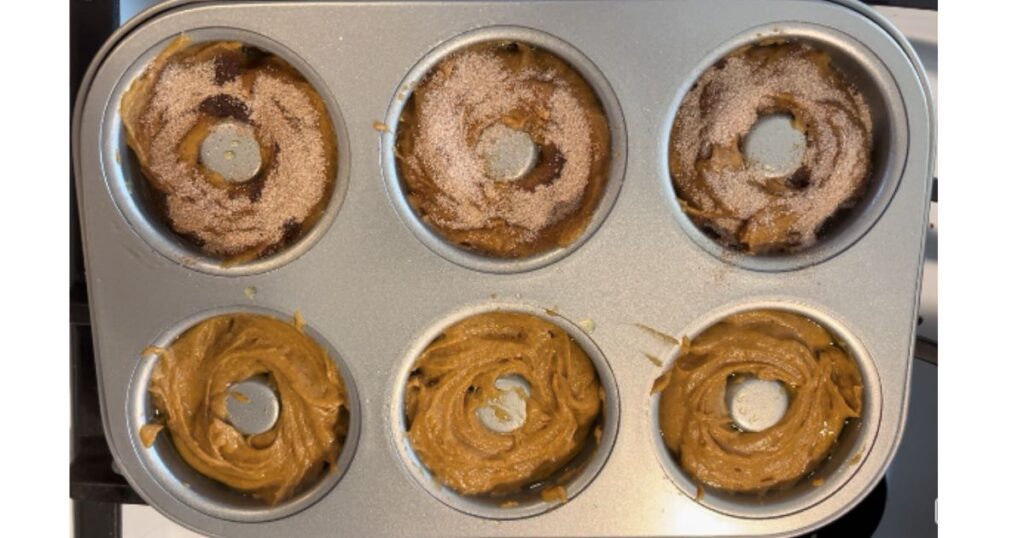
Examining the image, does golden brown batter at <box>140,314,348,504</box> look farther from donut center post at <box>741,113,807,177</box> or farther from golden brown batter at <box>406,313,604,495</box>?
donut center post at <box>741,113,807,177</box>

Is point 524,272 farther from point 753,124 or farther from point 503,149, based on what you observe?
point 753,124

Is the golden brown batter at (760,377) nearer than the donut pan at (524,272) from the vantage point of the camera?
No

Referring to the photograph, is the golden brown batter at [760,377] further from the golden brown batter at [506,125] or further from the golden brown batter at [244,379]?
the golden brown batter at [244,379]

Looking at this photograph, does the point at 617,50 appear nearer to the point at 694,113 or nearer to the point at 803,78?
the point at 694,113

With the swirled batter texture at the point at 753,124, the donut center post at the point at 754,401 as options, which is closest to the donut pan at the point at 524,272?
the swirled batter texture at the point at 753,124

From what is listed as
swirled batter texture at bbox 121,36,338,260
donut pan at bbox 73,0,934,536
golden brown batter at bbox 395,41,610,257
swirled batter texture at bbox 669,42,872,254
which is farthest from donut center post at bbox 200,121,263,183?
swirled batter texture at bbox 669,42,872,254
